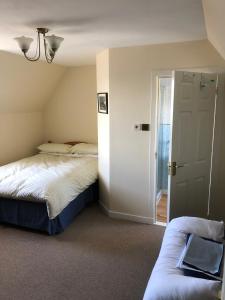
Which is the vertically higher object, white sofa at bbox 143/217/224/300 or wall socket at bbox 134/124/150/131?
wall socket at bbox 134/124/150/131

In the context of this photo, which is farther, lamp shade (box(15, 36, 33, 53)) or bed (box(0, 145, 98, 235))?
bed (box(0, 145, 98, 235))

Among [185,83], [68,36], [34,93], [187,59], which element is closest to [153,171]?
[185,83]

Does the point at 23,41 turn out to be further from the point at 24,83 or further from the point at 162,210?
the point at 162,210

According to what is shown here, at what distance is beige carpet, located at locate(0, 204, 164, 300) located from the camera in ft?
7.61

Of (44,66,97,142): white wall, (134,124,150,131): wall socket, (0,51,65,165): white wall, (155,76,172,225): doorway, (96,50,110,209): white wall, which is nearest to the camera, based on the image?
(134,124,150,131): wall socket

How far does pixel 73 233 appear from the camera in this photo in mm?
3293

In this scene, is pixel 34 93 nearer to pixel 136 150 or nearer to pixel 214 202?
pixel 136 150

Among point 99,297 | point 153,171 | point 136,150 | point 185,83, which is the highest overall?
point 185,83

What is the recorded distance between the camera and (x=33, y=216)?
10.7 feet

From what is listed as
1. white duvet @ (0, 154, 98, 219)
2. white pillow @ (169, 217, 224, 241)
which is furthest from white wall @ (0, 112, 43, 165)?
white pillow @ (169, 217, 224, 241)

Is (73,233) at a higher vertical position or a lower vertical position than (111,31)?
A: lower

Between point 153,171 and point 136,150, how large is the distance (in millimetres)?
358

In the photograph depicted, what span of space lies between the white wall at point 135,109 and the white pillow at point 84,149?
3.53 feet

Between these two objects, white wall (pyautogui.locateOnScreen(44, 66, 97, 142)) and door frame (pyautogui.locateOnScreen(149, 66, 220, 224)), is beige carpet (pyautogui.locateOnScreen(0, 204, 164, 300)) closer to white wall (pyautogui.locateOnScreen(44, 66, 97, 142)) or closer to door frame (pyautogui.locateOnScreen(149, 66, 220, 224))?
door frame (pyautogui.locateOnScreen(149, 66, 220, 224))
